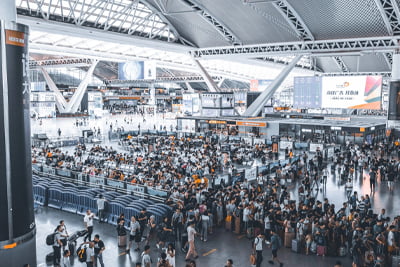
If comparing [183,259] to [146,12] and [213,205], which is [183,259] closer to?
[213,205]

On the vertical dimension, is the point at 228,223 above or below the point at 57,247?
below

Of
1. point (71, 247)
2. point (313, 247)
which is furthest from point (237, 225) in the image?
point (71, 247)

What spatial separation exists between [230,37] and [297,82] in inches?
333

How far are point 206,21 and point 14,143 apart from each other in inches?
1217

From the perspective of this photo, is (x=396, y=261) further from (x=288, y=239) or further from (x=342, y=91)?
(x=342, y=91)

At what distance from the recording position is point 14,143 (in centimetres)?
689

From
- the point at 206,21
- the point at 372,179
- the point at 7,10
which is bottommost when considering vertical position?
the point at 372,179

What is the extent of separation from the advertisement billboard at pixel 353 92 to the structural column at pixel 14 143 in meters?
32.0

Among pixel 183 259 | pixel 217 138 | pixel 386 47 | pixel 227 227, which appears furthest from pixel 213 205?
pixel 386 47

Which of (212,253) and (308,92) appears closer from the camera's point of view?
(212,253)

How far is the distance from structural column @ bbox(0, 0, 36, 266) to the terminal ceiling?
69.8ft

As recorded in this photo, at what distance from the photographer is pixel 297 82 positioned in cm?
3775

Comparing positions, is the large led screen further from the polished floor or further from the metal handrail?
the metal handrail

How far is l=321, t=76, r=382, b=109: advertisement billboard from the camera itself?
3334 cm
